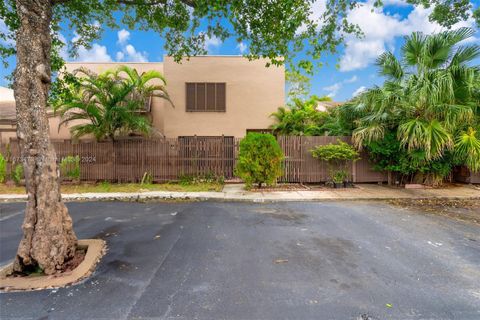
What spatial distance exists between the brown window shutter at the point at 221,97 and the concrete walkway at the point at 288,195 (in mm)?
5066

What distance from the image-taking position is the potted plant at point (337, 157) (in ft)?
32.9

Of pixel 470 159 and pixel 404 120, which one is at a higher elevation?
pixel 404 120

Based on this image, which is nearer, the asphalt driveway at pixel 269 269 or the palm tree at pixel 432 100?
the asphalt driveway at pixel 269 269

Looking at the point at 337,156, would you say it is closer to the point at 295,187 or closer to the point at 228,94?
the point at 295,187

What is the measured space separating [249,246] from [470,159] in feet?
30.1

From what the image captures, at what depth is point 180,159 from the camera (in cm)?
1105

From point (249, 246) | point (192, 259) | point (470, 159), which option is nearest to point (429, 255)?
point (249, 246)

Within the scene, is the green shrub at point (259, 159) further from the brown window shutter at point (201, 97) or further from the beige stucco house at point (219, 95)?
the brown window shutter at point (201, 97)

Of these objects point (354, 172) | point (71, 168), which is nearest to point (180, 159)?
point (71, 168)

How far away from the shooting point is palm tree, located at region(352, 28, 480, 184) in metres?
Result: 8.50

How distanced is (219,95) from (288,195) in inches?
264

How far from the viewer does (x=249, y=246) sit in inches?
178

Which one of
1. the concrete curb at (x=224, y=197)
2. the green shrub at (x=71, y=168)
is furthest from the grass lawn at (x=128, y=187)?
the concrete curb at (x=224, y=197)

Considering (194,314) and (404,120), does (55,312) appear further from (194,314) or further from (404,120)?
(404,120)
